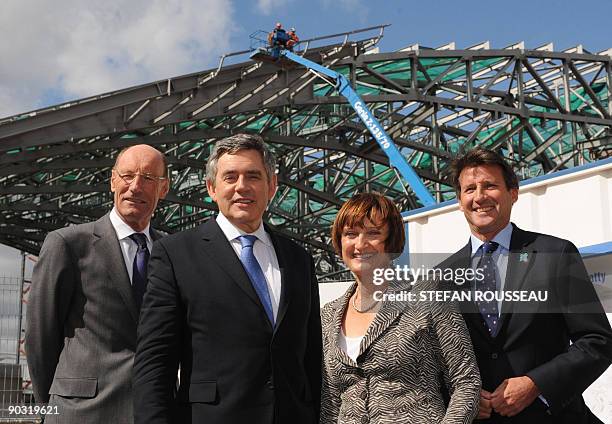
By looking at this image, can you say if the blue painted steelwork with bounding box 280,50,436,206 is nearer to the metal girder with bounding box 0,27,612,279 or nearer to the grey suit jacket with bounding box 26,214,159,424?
the metal girder with bounding box 0,27,612,279

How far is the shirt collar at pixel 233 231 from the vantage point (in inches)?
122

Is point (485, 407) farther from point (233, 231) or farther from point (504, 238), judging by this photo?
point (233, 231)

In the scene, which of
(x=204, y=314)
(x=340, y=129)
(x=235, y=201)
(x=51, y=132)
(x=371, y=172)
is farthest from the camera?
(x=371, y=172)

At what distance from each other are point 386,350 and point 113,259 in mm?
1404

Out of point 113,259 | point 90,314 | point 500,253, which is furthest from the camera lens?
point 113,259

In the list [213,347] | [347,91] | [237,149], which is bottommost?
[213,347]

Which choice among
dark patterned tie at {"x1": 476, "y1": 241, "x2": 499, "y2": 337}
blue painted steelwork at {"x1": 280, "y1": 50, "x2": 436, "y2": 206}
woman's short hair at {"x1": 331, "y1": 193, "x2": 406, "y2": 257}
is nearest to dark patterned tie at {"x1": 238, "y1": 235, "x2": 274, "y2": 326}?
woman's short hair at {"x1": 331, "y1": 193, "x2": 406, "y2": 257}

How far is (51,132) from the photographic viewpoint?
1745cm

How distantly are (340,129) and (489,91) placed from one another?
4.38m

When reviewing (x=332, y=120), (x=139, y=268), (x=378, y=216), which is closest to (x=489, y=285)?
(x=378, y=216)

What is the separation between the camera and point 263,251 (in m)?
3.15

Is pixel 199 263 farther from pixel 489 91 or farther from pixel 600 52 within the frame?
pixel 600 52

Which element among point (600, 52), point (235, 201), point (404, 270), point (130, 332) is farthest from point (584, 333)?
point (600, 52)

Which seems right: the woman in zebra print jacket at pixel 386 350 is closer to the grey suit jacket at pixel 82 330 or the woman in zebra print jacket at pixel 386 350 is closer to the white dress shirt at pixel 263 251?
the white dress shirt at pixel 263 251
